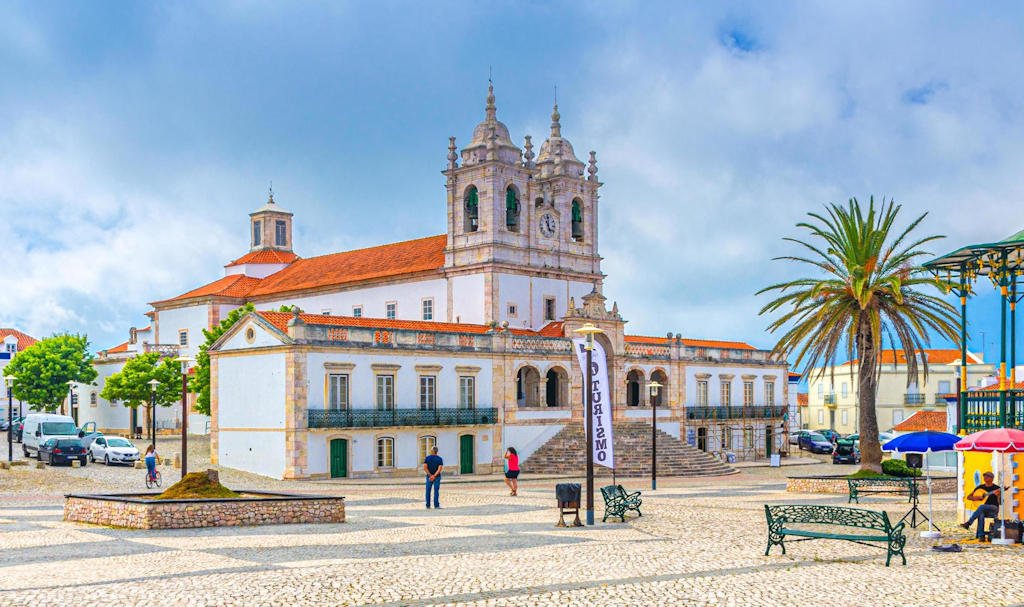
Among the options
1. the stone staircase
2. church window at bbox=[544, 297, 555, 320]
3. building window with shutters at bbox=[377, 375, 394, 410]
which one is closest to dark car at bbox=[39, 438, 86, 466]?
building window with shutters at bbox=[377, 375, 394, 410]

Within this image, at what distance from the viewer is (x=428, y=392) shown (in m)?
47.8

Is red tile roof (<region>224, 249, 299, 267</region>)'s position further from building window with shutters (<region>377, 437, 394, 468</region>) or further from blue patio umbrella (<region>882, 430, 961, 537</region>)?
blue patio umbrella (<region>882, 430, 961, 537</region>)

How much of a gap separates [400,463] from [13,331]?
67415mm

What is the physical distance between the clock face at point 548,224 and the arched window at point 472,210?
3580 mm

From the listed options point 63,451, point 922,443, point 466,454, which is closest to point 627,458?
point 466,454

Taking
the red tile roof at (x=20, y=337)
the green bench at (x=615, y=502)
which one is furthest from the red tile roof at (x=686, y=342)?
the red tile roof at (x=20, y=337)

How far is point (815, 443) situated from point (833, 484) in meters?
35.6

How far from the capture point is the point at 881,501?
31188mm

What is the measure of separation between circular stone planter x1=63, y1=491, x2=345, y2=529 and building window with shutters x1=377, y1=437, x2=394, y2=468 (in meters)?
21.0

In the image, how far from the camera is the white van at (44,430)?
4950 centimetres

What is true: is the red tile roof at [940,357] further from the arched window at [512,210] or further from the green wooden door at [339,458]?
the green wooden door at [339,458]

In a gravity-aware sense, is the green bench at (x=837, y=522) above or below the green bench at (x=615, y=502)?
above

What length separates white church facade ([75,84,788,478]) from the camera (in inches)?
1756

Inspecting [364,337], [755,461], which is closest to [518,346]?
[364,337]
